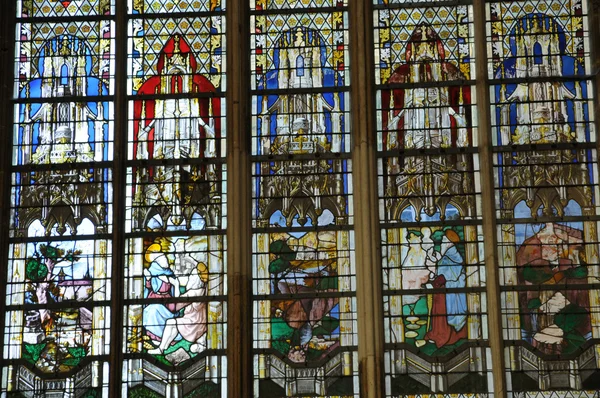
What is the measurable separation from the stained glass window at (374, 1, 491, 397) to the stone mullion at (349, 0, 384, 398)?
0.35ft

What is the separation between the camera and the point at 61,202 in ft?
36.1

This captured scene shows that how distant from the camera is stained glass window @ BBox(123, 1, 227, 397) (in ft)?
34.6

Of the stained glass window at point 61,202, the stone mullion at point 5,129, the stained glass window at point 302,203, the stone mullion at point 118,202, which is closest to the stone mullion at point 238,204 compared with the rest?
the stained glass window at point 302,203

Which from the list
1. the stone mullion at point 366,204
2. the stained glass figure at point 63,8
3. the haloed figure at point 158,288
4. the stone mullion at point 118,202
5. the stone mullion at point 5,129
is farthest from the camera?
the stained glass figure at point 63,8

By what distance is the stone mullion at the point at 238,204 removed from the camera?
1044 centimetres

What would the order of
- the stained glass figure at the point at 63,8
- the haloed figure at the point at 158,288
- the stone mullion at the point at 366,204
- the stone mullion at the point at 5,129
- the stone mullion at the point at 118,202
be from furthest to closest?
the stained glass figure at the point at 63,8
the stone mullion at the point at 5,129
the haloed figure at the point at 158,288
the stone mullion at the point at 118,202
the stone mullion at the point at 366,204

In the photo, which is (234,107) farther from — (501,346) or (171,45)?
(501,346)

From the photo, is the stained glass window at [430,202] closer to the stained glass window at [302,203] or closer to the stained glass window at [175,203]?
the stained glass window at [302,203]

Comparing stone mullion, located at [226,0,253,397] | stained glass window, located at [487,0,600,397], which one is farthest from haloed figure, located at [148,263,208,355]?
stained glass window, located at [487,0,600,397]

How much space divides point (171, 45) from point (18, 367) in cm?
299

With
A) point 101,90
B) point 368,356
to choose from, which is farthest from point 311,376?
point 101,90

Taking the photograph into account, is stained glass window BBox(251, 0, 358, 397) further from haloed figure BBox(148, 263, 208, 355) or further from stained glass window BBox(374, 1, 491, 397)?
haloed figure BBox(148, 263, 208, 355)

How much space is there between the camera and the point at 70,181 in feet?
36.3

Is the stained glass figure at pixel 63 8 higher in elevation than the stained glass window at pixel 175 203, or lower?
higher
